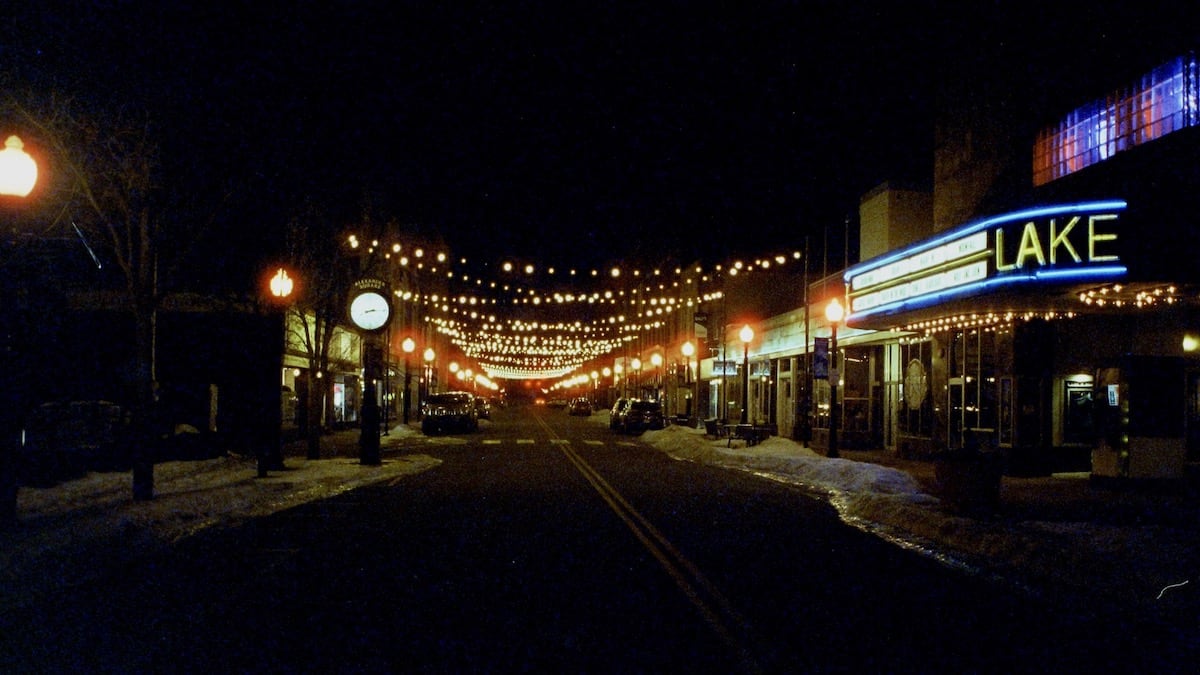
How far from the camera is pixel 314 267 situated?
29531mm

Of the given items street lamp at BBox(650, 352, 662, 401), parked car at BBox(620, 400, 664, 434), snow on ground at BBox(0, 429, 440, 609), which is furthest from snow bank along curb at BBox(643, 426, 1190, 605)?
street lamp at BBox(650, 352, 662, 401)

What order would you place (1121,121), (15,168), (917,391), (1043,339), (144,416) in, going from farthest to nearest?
(917,391), (1043,339), (1121,121), (144,416), (15,168)

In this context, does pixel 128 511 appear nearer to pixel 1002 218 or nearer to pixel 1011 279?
pixel 1011 279

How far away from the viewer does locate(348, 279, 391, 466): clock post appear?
82.2 ft

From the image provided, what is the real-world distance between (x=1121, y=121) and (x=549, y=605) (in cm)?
1753

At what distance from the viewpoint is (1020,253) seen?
20.1m

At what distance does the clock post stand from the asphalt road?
32.3 feet

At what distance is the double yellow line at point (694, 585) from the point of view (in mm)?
7578

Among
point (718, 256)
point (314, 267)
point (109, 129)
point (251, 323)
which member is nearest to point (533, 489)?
point (109, 129)

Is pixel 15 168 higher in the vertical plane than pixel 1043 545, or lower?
higher

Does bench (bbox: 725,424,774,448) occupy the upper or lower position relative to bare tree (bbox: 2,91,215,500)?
lower

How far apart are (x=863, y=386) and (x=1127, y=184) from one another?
2175cm

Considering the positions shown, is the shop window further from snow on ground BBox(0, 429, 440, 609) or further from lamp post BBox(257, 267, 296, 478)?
lamp post BBox(257, 267, 296, 478)

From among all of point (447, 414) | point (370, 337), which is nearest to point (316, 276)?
point (370, 337)
